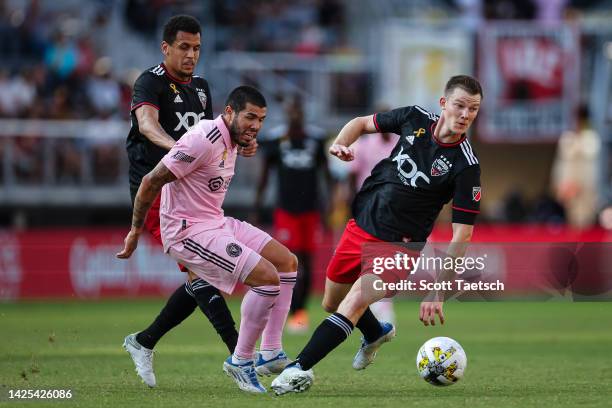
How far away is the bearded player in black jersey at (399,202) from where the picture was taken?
7.87 m

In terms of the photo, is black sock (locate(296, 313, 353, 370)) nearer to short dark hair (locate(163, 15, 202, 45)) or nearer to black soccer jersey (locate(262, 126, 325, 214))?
short dark hair (locate(163, 15, 202, 45))

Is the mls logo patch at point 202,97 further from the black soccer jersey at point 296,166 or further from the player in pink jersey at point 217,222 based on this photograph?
the black soccer jersey at point 296,166

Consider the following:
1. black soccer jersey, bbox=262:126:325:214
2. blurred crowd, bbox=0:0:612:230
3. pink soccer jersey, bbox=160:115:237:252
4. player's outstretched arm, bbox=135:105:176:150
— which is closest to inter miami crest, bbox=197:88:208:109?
player's outstretched arm, bbox=135:105:176:150

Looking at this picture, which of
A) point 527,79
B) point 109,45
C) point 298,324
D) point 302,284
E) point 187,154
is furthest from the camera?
point 527,79

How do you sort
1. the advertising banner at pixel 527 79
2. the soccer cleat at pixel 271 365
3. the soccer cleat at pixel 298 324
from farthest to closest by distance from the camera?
the advertising banner at pixel 527 79
the soccer cleat at pixel 298 324
the soccer cleat at pixel 271 365

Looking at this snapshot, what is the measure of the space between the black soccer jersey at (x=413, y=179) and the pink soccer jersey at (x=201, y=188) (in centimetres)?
110

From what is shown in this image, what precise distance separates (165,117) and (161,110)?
6 cm

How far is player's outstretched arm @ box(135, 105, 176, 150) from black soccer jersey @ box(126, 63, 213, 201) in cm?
8

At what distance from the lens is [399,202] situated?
8.42m

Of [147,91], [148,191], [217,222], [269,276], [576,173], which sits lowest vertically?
[576,173]

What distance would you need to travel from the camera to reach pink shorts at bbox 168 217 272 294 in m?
8.01

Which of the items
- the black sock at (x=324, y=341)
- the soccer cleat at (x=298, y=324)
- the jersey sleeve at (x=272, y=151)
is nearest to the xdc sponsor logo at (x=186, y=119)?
the black sock at (x=324, y=341)

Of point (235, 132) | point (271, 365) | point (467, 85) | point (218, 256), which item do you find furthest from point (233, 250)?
point (467, 85)
